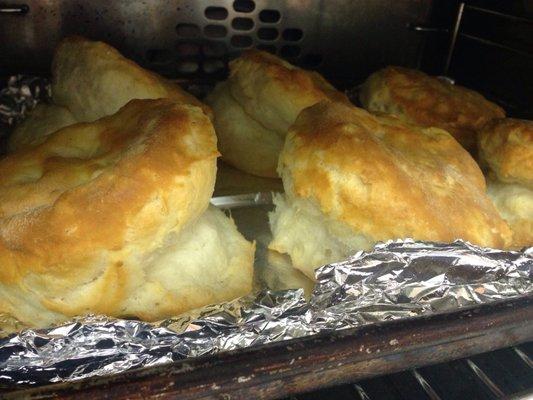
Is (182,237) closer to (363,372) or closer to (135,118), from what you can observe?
(135,118)

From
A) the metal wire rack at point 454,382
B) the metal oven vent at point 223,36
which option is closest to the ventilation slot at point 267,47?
the metal oven vent at point 223,36

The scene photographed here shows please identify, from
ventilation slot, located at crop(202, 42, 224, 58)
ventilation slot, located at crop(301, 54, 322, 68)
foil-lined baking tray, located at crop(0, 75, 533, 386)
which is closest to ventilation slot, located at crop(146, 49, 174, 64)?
ventilation slot, located at crop(202, 42, 224, 58)

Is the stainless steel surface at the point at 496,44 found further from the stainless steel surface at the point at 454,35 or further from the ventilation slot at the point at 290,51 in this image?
the ventilation slot at the point at 290,51

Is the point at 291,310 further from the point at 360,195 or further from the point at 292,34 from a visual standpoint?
the point at 292,34

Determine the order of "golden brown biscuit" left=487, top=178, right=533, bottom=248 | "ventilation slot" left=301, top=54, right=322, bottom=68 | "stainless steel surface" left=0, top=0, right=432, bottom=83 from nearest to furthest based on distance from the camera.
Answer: "golden brown biscuit" left=487, top=178, right=533, bottom=248 → "stainless steel surface" left=0, top=0, right=432, bottom=83 → "ventilation slot" left=301, top=54, right=322, bottom=68

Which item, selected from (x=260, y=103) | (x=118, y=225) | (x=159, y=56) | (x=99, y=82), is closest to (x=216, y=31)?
(x=159, y=56)

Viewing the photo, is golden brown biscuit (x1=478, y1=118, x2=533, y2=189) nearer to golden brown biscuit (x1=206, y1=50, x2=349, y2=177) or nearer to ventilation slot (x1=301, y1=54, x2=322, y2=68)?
golden brown biscuit (x1=206, y1=50, x2=349, y2=177)
